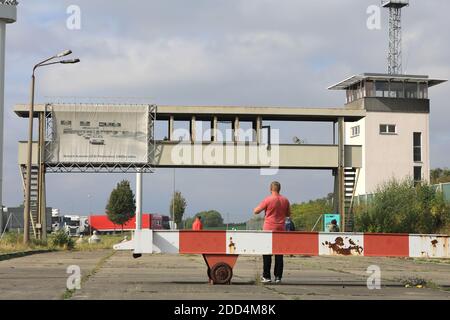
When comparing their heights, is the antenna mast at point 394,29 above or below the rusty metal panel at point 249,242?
above

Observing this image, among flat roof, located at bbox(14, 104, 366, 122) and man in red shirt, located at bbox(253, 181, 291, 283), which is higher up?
flat roof, located at bbox(14, 104, 366, 122)

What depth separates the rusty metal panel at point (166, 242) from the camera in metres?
13.2

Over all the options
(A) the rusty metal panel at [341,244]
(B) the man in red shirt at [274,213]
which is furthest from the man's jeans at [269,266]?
(A) the rusty metal panel at [341,244]

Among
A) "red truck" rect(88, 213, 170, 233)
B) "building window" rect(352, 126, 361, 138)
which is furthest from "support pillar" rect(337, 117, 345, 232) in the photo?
"red truck" rect(88, 213, 170, 233)

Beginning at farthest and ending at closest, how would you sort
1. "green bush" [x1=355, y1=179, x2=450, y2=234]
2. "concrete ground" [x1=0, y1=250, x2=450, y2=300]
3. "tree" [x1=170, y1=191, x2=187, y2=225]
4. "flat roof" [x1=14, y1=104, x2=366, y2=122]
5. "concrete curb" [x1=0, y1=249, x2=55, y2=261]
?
"tree" [x1=170, y1=191, x2=187, y2=225] < "flat roof" [x1=14, y1=104, x2=366, y2=122] < "green bush" [x1=355, y1=179, x2=450, y2=234] < "concrete curb" [x1=0, y1=249, x2=55, y2=261] < "concrete ground" [x1=0, y1=250, x2=450, y2=300]

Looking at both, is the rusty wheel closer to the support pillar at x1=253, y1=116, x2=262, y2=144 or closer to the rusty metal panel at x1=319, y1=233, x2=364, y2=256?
the rusty metal panel at x1=319, y1=233, x2=364, y2=256

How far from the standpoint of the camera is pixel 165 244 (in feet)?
43.5

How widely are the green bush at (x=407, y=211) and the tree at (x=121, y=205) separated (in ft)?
196

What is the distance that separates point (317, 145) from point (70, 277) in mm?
33546

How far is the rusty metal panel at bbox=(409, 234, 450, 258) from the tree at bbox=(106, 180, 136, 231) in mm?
87099

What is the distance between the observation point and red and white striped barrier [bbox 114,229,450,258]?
13125 mm

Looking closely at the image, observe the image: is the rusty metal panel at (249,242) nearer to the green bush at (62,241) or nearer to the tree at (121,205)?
the green bush at (62,241)
